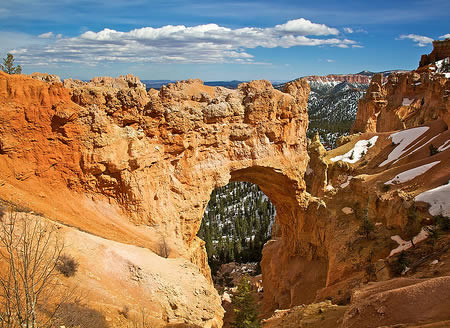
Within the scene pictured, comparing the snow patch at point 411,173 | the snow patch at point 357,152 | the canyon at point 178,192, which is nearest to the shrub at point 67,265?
the canyon at point 178,192

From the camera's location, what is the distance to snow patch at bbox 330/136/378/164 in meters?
46.6

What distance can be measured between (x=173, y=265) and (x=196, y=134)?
25.9ft

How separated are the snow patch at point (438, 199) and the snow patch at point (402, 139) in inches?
732

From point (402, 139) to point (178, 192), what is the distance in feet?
124

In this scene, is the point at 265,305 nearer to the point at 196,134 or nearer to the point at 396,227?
the point at 396,227

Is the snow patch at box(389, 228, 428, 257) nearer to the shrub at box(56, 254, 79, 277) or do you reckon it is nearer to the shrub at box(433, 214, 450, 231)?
the shrub at box(433, 214, 450, 231)

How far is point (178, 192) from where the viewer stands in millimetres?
18234

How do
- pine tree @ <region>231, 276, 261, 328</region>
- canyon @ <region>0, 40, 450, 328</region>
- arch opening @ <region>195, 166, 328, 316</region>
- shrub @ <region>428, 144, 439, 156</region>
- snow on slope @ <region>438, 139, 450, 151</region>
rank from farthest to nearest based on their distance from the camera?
1. shrub @ <region>428, 144, 439, 156</region>
2. snow on slope @ <region>438, 139, 450, 151</region>
3. arch opening @ <region>195, 166, 328, 316</region>
4. pine tree @ <region>231, 276, 261, 328</region>
5. canyon @ <region>0, 40, 450, 328</region>

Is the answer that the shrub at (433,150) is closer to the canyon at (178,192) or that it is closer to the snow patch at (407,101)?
the canyon at (178,192)

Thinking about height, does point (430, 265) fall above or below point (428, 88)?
below

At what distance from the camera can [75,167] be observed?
14.8 meters

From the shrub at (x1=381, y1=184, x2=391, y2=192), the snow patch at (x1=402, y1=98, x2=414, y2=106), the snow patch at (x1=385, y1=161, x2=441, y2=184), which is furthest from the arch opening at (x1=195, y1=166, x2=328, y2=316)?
the snow patch at (x1=402, y1=98, x2=414, y2=106)

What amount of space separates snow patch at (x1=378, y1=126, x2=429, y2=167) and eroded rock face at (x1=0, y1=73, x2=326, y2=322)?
23.8 metres

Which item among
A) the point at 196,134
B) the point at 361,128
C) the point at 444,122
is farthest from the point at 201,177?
the point at 361,128
